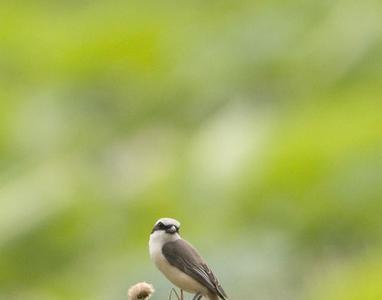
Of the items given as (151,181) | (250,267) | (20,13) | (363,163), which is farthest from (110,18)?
(250,267)

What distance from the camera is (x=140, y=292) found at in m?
2.78

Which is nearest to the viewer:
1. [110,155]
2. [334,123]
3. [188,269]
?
[188,269]

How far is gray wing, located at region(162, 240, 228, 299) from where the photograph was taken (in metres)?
3.40

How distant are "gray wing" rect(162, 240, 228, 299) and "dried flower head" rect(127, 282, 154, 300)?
603 mm

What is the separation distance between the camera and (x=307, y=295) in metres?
6.22

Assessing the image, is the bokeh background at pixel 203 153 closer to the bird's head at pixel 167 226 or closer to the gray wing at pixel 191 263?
the bird's head at pixel 167 226

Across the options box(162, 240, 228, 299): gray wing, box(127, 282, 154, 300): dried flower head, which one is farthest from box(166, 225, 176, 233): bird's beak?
box(127, 282, 154, 300): dried flower head

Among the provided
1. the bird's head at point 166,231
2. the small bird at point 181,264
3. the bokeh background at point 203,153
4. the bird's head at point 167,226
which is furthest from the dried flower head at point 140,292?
the bokeh background at point 203,153

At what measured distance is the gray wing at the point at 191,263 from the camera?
11.2ft

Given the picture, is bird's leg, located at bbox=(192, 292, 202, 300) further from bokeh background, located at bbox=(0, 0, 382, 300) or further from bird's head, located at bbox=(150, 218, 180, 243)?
bokeh background, located at bbox=(0, 0, 382, 300)

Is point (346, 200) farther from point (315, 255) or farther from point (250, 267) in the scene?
point (250, 267)

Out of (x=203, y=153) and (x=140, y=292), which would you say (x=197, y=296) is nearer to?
(x=140, y=292)

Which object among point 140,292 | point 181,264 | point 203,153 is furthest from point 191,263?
point 203,153

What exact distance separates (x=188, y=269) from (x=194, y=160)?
20.9 ft
